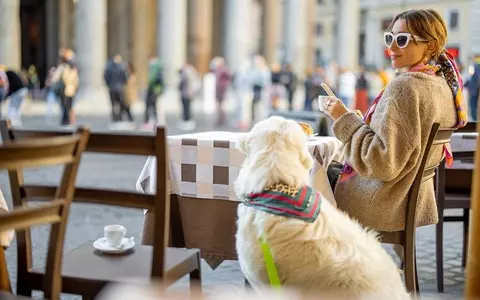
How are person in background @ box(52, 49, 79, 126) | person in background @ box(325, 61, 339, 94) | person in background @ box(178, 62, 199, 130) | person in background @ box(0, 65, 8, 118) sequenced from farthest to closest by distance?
1. person in background @ box(325, 61, 339, 94)
2. person in background @ box(178, 62, 199, 130)
3. person in background @ box(52, 49, 79, 126)
4. person in background @ box(0, 65, 8, 118)

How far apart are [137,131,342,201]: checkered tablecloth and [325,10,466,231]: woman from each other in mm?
209

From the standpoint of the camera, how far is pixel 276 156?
334 centimetres

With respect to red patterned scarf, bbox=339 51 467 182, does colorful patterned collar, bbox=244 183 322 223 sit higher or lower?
lower

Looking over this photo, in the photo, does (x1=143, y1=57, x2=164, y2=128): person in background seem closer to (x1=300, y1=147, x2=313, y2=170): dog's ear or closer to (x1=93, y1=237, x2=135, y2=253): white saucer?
(x1=93, y1=237, x2=135, y2=253): white saucer

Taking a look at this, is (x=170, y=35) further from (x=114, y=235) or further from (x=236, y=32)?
(x=114, y=235)

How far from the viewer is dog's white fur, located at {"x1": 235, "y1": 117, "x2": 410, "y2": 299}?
10.9ft

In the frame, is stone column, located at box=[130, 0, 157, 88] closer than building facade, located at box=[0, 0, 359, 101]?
No

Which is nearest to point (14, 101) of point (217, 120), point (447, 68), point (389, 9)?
point (217, 120)

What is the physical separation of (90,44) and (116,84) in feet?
21.0

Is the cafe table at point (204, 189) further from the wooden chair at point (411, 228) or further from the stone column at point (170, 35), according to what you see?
the stone column at point (170, 35)

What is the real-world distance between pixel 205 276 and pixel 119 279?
8.14ft

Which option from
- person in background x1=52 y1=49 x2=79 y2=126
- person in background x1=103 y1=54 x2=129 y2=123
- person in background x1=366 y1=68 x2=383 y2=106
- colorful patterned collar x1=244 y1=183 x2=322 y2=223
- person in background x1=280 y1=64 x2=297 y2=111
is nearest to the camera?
colorful patterned collar x1=244 y1=183 x2=322 y2=223

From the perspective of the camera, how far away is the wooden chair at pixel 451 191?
5.11 m

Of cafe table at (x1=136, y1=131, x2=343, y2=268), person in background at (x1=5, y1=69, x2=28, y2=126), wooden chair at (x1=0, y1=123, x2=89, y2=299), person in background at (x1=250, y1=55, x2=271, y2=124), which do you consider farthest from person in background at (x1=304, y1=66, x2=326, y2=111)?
wooden chair at (x1=0, y1=123, x2=89, y2=299)
